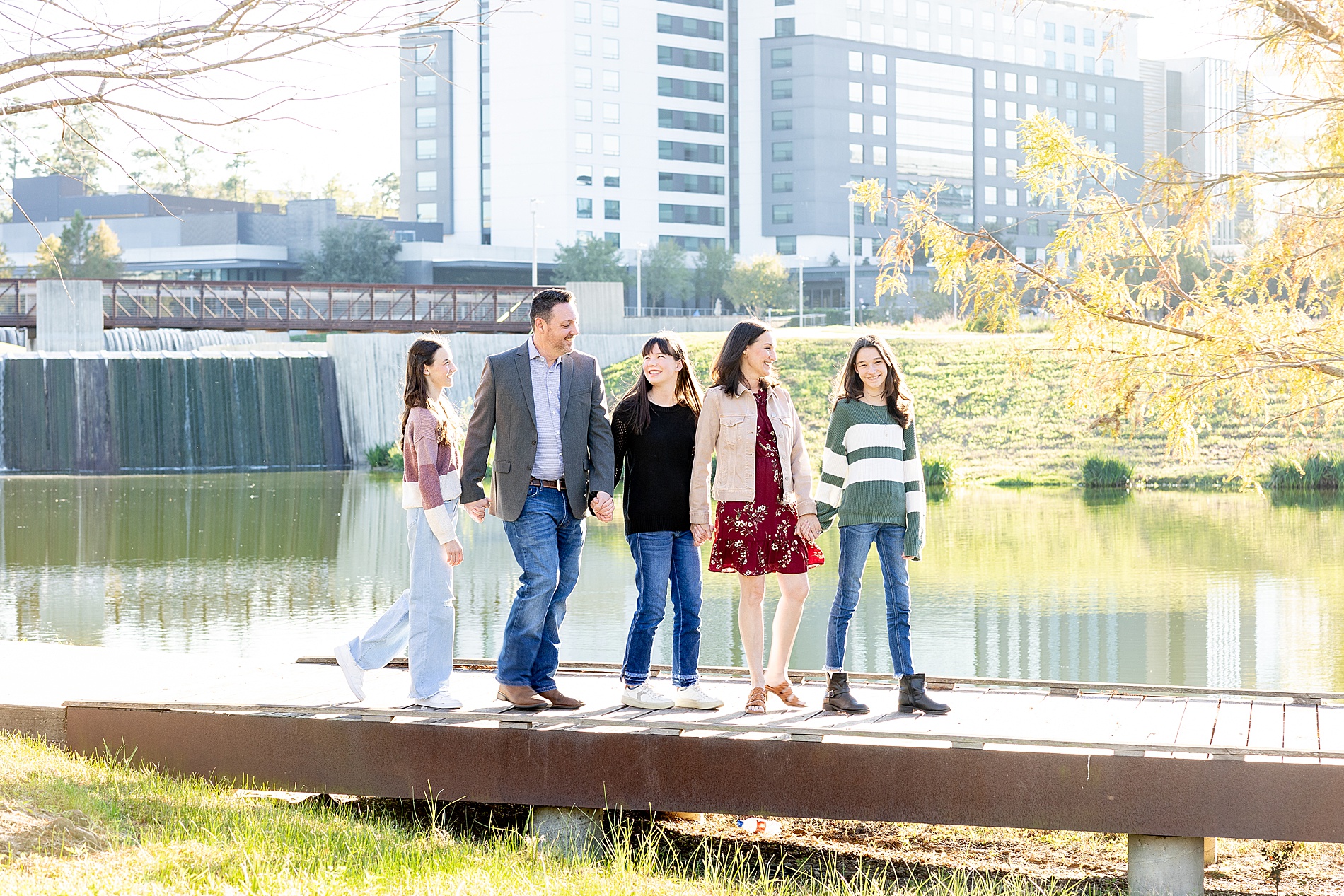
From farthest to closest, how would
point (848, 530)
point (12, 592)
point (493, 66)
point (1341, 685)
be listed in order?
point (493, 66), point (12, 592), point (1341, 685), point (848, 530)

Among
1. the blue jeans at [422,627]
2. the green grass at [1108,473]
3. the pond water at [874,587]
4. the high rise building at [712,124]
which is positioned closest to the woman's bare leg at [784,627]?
the blue jeans at [422,627]

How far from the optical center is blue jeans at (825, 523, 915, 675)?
5.77m

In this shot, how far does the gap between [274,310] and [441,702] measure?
31753 mm

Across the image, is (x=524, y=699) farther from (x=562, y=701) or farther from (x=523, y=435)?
(x=523, y=435)

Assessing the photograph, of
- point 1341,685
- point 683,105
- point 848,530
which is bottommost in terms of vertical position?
point 1341,685

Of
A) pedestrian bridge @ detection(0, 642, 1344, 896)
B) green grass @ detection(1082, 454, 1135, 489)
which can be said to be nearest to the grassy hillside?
green grass @ detection(1082, 454, 1135, 489)

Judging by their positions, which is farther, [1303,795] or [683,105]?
[683,105]

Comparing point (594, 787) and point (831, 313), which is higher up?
point (831, 313)

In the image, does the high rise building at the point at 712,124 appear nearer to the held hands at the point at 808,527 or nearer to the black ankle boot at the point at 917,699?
the held hands at the point at 808,527

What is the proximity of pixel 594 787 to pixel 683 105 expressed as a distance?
7384cm

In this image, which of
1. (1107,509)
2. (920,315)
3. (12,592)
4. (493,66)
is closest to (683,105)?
(493,66)

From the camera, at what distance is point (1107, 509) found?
853 inches

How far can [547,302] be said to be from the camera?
5652 millimetres

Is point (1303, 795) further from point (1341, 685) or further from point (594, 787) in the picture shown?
point (1341, 685)
